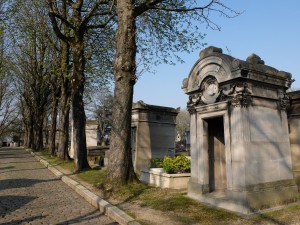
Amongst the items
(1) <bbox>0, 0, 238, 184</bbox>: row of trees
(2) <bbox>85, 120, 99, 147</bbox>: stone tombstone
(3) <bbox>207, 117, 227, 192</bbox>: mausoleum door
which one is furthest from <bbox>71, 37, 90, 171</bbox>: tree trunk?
(2) <bbox>85, 120, 99, 147</bbox>: stone tombstone

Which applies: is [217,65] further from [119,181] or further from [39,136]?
[39,136]

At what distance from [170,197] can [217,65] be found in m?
3.81

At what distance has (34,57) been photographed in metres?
26.5

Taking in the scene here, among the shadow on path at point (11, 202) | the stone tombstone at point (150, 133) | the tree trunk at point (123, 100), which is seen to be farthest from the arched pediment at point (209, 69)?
the shadow on path at point (11, 202)

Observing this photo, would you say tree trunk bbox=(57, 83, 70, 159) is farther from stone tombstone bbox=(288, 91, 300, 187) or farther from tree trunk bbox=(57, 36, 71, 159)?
stone tombstone bbox=(288, 91, 300, 187)

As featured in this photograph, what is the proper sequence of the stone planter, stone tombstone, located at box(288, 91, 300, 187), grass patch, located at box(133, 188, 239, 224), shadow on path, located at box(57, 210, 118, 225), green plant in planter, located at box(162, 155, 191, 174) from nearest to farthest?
grass patch, located at box(133, 188, 239, 224) → shadow on path, located at box(57, 210, 118, 225) → stone tombstone, located at box(288, 91, 300, 187) → the stone planter → green plant in planter, located at box(162, 155, 191, 174)

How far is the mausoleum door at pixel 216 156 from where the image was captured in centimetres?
794

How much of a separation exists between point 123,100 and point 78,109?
587 cm

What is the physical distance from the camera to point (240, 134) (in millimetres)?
6426

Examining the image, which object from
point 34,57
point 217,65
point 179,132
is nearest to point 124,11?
point 217,65

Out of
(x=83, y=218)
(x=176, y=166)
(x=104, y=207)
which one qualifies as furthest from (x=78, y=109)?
(x=83, y=218)

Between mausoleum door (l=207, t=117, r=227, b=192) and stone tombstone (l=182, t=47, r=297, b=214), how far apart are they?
0.03 metres

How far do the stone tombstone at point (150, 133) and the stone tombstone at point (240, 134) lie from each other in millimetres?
5664

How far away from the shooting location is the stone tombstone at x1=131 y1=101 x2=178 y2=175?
1337cm
